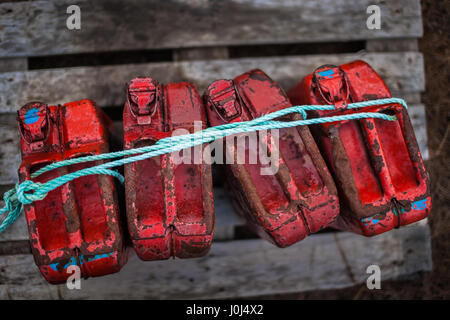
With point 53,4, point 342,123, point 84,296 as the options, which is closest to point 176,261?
point 84,296

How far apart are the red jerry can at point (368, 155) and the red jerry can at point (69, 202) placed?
40.6 inches

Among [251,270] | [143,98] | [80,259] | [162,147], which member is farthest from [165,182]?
[251,270]

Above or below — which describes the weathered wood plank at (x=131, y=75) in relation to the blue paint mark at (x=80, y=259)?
above

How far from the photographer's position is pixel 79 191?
1367mm

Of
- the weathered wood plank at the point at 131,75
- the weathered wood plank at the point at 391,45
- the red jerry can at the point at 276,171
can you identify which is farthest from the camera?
the weathered wood plank at the point at 391,45

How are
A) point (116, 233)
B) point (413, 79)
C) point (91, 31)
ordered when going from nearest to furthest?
point (116, 233)
point (91, 31)
point (413, 79)

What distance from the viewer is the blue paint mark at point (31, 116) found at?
1.28 meters

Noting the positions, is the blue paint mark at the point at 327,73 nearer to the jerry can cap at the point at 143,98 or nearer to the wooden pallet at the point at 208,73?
the wooden pallet at the point at 208,73

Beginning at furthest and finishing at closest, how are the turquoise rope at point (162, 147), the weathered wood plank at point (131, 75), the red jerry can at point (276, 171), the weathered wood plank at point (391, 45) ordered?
the weathered wood plank at point (391, 45) → the weathered wood plank at point (131, 75) → the red jerry can at point (276, 171) → the turquoise rope at point (162, 147)

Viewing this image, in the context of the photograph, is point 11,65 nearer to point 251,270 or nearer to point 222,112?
point 222,112

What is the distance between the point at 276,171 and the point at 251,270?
2.66 feet

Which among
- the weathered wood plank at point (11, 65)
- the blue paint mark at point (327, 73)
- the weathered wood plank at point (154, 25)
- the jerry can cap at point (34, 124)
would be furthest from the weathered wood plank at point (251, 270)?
the weathered wood plank at point (154, 25)

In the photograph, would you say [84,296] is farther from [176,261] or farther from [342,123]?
[342,123]
